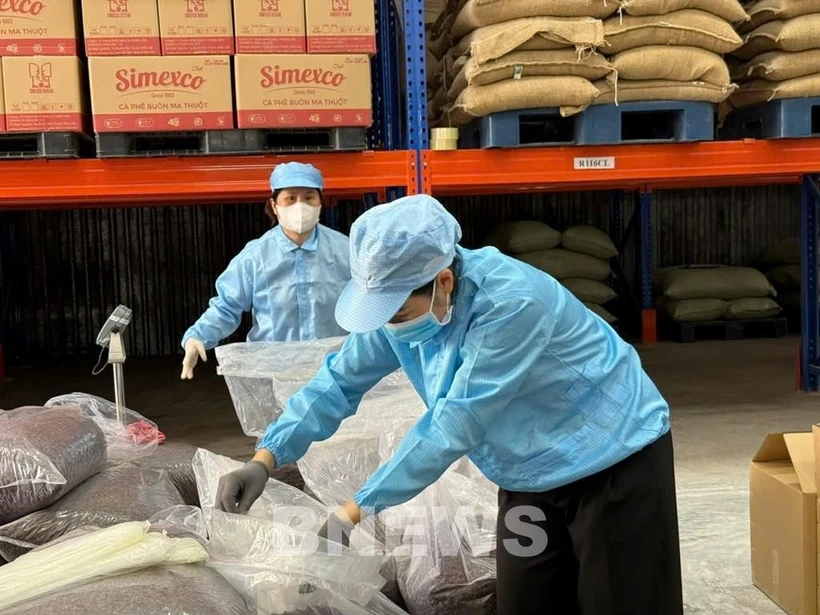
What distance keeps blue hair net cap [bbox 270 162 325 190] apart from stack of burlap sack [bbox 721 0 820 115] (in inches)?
101

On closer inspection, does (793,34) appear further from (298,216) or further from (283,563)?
(283,563)

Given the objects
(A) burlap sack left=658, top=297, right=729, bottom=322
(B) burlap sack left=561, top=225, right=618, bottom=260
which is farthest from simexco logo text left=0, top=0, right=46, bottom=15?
(A) burlap sack left=658, top=297, right=729, bottom=322

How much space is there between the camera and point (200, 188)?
3.82 meters

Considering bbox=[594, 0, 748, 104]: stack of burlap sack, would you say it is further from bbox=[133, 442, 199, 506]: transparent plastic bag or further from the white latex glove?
bbox=[133, 442, 199, 506]: transparent plastic bag

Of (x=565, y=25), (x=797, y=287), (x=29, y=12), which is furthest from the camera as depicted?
(x=797, y=287)

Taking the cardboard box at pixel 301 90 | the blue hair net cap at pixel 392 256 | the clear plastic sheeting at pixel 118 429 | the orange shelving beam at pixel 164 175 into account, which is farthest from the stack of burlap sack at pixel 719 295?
the blue hair net cap at pixel 392 256

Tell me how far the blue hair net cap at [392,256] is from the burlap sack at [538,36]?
8.09 ft

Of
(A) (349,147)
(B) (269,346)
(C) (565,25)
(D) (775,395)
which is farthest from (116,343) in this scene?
(D) (775,395)

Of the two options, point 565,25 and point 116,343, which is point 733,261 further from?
point 116,343

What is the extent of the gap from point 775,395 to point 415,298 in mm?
4895

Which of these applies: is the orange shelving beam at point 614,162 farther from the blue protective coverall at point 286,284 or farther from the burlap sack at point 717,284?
the burlap sack at point 717,284

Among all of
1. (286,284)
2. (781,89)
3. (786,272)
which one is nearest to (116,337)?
(286,284)

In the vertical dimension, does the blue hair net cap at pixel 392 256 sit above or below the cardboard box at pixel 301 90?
below

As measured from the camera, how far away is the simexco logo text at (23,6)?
351 centimetres
